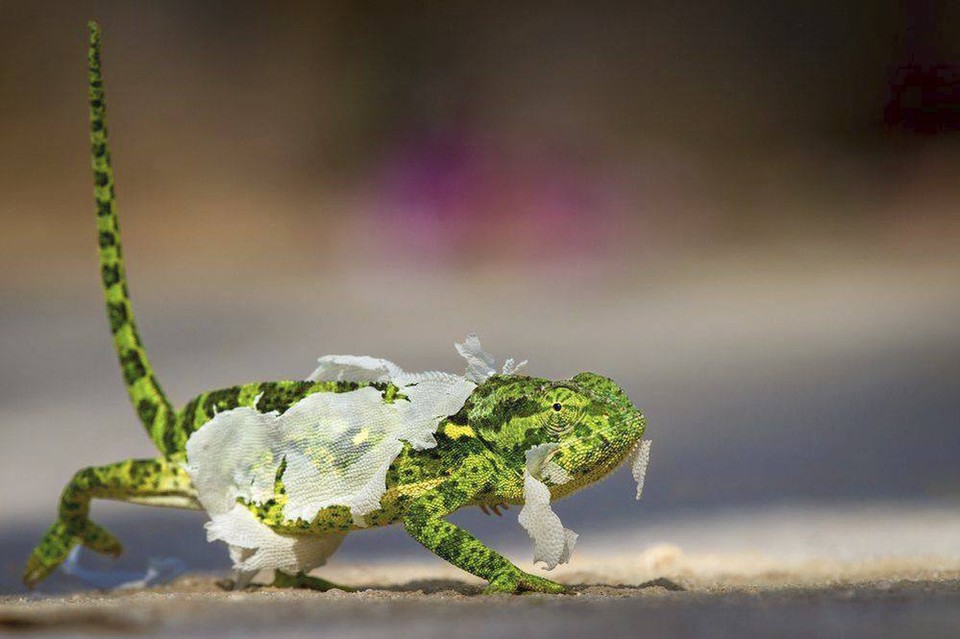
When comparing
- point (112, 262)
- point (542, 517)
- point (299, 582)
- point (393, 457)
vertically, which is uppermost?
point (112, 262)

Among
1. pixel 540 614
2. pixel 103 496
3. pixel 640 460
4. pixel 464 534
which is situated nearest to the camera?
pixel 540 614

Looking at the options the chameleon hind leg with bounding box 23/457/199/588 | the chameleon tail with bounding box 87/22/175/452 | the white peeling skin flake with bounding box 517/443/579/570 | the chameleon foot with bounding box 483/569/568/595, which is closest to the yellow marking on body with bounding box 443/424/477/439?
the white peeling skin flake with bounding box 517/443/579/570

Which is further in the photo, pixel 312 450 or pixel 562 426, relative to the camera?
pixel 312 450

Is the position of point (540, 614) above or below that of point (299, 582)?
above

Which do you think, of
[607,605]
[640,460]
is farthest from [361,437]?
[607,605]

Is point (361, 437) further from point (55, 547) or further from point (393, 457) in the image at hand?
point (55, 547)

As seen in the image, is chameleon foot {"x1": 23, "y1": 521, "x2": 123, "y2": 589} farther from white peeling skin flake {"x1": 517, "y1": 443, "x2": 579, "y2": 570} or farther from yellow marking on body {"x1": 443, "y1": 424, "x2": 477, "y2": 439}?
white peeling skin flake {"x1": 517, "y1": 443, "x2": 579, "y2": 570}
